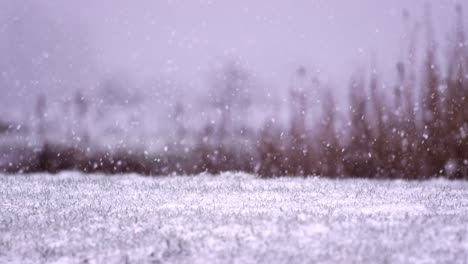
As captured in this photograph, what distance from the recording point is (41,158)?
2602 cm

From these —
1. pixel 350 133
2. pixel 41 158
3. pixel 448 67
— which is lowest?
pixel 41 158

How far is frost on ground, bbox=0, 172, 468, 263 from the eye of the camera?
6938 millimetres

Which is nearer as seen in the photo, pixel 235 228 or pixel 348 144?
Result: pixel 235 228

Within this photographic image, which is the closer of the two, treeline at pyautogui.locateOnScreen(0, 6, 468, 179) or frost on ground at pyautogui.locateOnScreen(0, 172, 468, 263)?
frost on ground at pyautogui.locateOnScreen(0, 172, 468, 263)

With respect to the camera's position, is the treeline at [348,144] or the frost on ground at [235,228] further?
the treeline at [348,144]

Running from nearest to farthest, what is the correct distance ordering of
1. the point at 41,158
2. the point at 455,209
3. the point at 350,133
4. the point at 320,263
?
1. the point at 320,263
2. the point at 455,209
3. the point at 350,133
4. the point at 41,158

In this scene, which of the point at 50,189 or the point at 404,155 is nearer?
the point at 50,189

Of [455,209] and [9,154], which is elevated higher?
[455,209]

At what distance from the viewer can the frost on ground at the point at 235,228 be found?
6.94 m

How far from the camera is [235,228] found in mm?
8273

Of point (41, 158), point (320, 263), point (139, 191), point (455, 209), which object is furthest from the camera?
point (41, 158)

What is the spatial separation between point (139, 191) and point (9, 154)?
48.7ft

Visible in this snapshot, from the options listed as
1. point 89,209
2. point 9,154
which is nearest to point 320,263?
point 89,209

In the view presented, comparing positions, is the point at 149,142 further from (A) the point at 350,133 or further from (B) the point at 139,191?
(B) the point at 139,191
